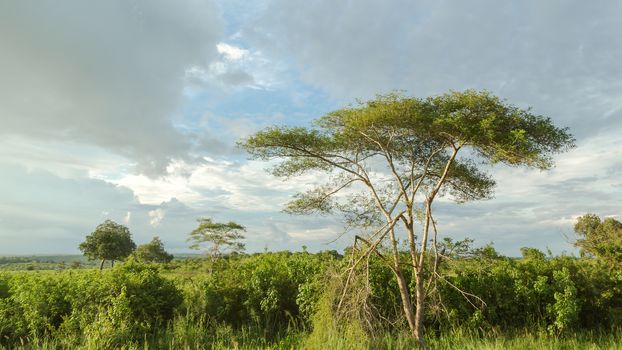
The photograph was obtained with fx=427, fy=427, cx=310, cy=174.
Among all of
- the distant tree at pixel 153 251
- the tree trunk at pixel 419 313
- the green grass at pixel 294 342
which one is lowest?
the green grass at pixel 294 342

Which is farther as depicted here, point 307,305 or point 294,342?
point 307,305

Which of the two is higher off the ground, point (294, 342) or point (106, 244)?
point (106, 244)

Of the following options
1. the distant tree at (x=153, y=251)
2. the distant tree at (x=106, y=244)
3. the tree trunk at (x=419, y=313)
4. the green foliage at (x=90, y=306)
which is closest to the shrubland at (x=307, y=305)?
the green foliage at (x=90, y=306)

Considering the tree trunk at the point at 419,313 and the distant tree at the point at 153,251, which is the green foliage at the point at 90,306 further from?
the distant tree at the point at 153,251

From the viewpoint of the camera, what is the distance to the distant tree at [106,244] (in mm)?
45156

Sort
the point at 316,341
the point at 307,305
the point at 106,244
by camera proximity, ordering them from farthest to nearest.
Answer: the point at 106,244, the point at 307,305, the point at 316,341

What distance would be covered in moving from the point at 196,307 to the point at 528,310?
748 centimetres

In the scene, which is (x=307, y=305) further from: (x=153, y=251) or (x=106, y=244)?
(x=153, y=251)

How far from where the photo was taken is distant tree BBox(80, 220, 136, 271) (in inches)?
1778

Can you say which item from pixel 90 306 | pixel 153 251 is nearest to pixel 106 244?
pixel 153 251

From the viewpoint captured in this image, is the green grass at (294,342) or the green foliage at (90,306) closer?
the green grass at (294,342)

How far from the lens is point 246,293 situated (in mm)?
9625

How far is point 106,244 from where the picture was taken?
45062 mm

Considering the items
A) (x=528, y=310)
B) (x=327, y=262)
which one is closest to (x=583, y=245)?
(x=528, y=310)
